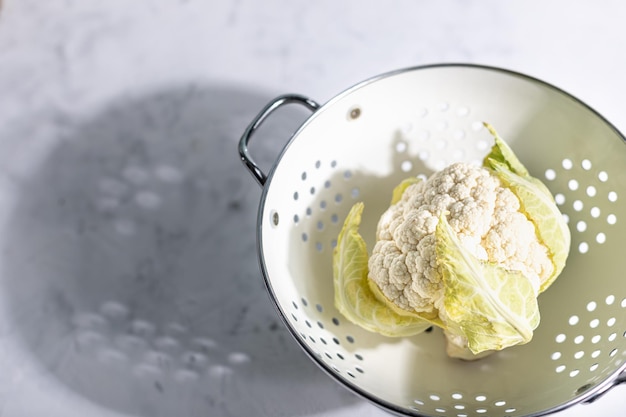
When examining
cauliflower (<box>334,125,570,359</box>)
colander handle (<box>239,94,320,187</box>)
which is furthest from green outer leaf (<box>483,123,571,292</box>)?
colander handle (<box>239,94,320,187</box>)

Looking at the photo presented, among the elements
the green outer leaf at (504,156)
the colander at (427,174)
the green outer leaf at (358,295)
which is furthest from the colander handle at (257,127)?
the green outer leaf at (504,156)

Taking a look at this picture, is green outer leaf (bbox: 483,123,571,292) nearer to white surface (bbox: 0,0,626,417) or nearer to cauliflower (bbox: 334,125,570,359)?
cauliflower (bbox: 334,125,570,359)

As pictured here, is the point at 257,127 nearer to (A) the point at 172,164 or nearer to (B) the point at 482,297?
(A) the point at 172,164

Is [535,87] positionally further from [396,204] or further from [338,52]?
[338,52]

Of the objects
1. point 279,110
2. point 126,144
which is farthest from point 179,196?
point 279,110

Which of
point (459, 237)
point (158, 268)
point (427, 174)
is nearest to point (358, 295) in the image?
point (459, 237)

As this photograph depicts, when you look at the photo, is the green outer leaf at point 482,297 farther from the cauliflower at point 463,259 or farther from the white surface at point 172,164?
the white surface at point 172,164
